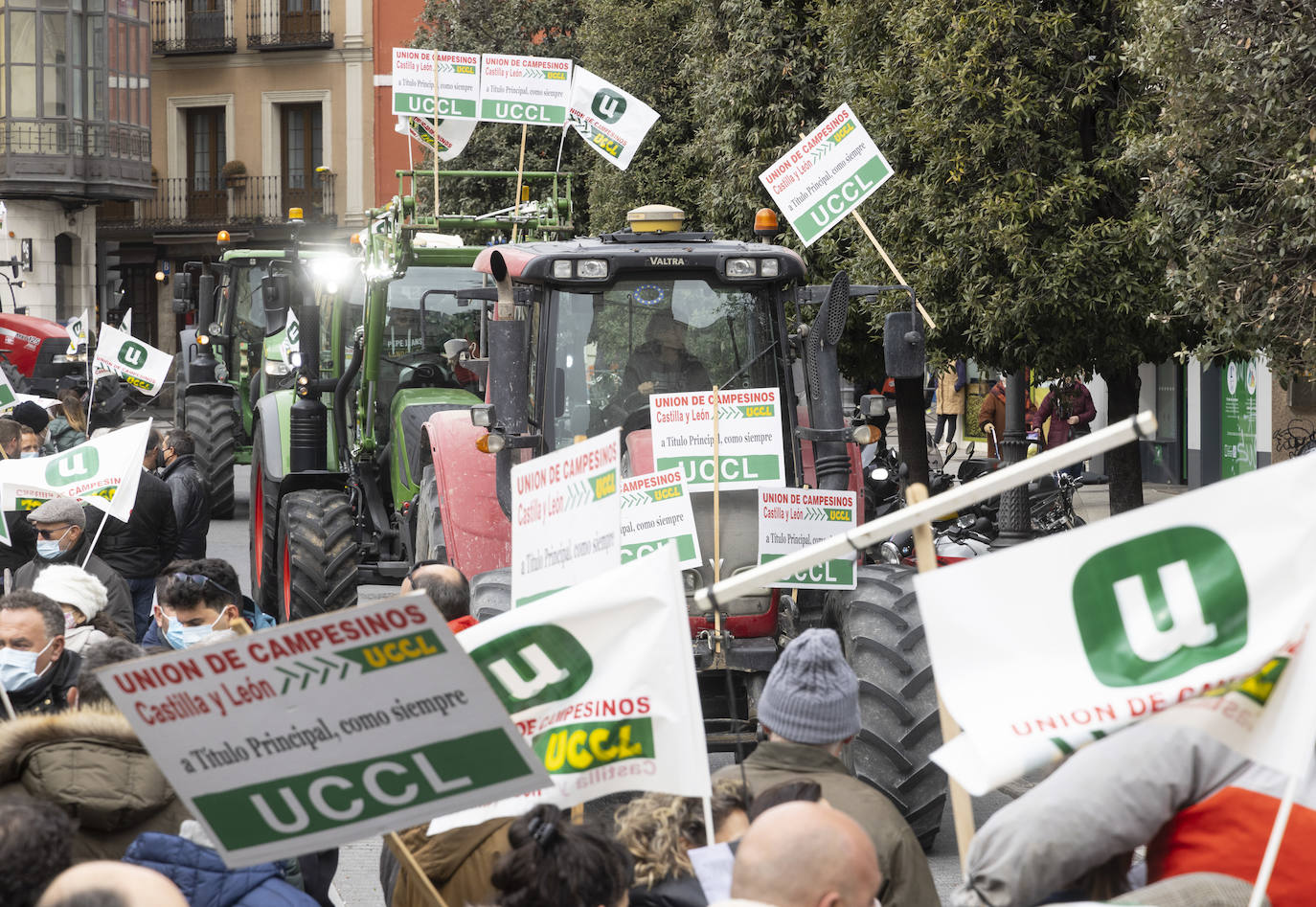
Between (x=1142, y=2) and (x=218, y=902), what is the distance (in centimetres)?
876

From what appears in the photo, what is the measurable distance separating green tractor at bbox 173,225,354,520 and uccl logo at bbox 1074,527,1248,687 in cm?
1168

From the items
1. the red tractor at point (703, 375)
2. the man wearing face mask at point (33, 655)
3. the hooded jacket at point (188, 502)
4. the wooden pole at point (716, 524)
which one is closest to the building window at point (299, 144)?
the hooded jacket at point (188, 502)

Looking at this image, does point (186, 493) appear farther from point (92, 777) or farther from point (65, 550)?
point (92, 777)

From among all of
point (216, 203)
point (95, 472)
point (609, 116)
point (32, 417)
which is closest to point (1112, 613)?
point (95, 472)

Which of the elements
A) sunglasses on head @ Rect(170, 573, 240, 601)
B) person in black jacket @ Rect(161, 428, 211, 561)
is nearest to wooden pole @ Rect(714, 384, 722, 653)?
sunglasses on head @ Rect(170, 573, 240, 601)

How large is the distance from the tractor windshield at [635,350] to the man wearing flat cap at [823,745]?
3.07 metres

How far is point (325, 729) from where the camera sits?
10.3 feet

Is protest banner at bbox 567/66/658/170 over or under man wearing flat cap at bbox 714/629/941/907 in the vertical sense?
over

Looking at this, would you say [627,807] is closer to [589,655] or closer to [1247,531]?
[589,655]

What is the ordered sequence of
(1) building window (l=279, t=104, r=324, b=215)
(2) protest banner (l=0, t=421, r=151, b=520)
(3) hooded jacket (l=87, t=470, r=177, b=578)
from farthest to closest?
(1) building window (l=279, t=104, r=324, b=215), (3) hooded jacket (l=87, t=470, r=177, b=578), (2) protest banner (l=0, t=421, r=151, b=520)

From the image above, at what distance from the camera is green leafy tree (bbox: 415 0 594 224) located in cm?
2856

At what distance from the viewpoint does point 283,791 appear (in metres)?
3.16

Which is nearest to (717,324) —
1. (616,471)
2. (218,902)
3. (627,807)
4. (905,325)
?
(905,325)

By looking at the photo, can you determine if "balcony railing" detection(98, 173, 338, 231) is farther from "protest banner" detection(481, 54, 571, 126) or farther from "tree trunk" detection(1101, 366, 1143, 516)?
"tree trunk" detection(1101, 366, 1143, 516)
